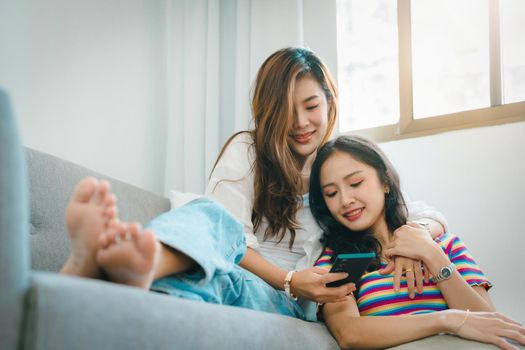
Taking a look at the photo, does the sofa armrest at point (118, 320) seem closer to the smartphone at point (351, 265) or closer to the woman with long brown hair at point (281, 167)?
the smartphone at point (351, 265)

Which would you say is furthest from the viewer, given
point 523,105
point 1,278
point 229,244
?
point 523,105

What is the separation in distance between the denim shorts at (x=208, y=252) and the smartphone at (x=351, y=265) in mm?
178

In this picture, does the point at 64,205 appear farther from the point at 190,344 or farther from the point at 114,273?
the point at 190,344

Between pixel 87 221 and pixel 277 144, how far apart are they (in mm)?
933

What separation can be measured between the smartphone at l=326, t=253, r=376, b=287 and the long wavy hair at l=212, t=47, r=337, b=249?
0.35m

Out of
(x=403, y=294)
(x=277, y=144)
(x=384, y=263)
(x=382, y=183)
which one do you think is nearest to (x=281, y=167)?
(x=277, y=144)

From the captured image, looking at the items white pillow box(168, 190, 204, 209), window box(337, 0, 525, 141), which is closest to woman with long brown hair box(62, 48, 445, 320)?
white pillow box(168, 190, 204, 209)

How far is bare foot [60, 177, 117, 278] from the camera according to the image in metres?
0.73

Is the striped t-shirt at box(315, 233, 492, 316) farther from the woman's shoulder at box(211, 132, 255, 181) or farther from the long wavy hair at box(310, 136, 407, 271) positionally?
the woman's shoulder at box(211, 132, 255, 181)

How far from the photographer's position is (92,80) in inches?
95.0

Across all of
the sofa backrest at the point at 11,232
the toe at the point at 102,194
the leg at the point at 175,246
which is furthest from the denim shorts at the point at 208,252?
the sofa backrest at the point at 11,232

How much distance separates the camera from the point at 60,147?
7.37 ft

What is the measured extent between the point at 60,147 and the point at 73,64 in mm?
390

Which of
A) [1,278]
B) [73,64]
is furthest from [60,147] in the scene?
[1,278]
